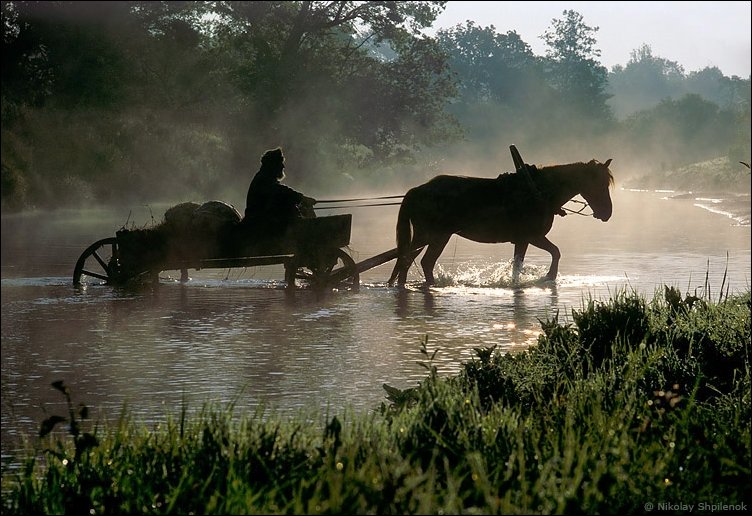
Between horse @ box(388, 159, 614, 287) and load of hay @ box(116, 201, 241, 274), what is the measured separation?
3.21 m

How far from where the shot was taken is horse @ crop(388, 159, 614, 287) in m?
20.1

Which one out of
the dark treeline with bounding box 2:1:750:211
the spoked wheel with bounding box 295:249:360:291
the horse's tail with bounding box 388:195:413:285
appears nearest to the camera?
the spoked wheel with bounding box 295:249:360:291

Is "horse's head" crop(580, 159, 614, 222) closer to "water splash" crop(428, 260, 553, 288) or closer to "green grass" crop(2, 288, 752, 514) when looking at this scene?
"water splash" crop(428, 260, 553, 288)

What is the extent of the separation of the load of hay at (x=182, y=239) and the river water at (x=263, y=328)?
22.9 inches

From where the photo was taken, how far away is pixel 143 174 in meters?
51.8

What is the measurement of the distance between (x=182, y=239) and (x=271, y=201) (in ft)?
4.36

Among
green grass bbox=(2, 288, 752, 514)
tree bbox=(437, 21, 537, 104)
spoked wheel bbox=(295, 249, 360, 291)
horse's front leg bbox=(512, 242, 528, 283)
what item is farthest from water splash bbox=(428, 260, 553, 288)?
tree bbox=(437, 21, 537, 104)

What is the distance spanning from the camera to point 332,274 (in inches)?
769

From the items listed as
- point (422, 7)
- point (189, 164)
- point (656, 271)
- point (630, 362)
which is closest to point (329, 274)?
point (656, 271)

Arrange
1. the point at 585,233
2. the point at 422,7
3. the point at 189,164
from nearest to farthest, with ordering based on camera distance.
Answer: the point at 585,233
the point at 189,164
the point at 422,7

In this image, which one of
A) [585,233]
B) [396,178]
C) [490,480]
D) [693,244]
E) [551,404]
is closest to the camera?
[490,480]

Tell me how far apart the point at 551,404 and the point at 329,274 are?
37.4 ft

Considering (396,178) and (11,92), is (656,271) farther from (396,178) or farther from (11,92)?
(396,178)

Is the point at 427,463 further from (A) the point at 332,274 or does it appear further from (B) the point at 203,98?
(B) the point at 203,98
